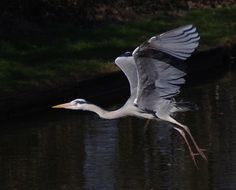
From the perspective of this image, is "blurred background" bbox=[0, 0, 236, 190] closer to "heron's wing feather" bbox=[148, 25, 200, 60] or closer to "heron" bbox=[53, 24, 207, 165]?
"heron" bbox=[53, 24, 207, 165]

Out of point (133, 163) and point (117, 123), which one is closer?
point (133, 163)

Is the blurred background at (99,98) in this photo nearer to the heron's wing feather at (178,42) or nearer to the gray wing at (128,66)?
the gray wing at (128,66)

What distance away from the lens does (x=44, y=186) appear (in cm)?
1129

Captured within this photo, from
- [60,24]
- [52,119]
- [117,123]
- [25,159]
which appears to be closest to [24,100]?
[52,119]

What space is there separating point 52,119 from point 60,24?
7399 mm

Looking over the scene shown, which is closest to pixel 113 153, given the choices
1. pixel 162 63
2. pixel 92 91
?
pixel 162 63

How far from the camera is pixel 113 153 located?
42.1 feet

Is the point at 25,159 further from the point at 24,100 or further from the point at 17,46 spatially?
the point at 17,46

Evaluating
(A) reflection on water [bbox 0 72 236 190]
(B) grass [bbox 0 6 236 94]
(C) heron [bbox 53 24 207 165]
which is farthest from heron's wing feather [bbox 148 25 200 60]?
(B) grass [bbox 0 6 236 94]

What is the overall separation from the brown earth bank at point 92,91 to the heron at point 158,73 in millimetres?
4152

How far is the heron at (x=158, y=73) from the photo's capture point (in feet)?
33.9

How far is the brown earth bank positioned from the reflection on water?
31 centimetres

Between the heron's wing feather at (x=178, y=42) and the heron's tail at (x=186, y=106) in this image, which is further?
the heron's tail at (x=186, y=106)

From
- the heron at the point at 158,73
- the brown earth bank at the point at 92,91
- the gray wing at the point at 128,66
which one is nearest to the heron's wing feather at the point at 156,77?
the heron at the point at 158,73
